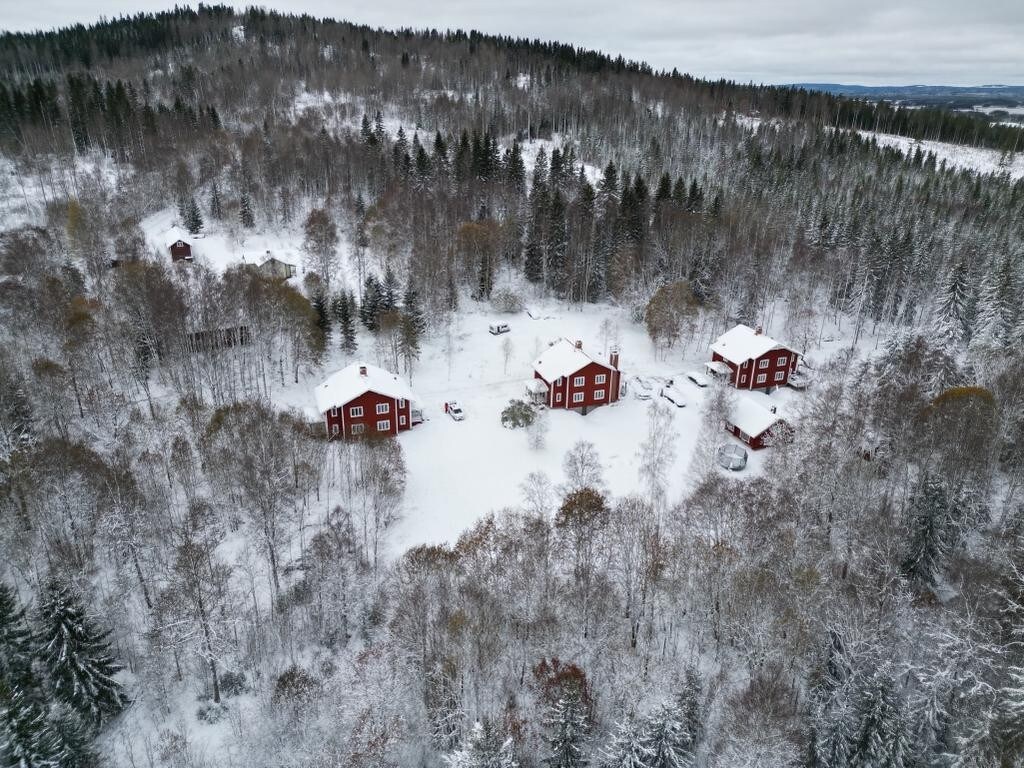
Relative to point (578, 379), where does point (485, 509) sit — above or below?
below

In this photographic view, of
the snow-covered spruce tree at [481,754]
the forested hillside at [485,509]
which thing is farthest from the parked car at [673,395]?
the snow-covered spruce tree at [481,754]

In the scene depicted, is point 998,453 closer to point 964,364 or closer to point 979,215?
point 964,364

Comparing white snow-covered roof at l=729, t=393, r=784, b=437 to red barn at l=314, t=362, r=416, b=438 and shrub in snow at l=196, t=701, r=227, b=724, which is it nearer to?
red barn at l=314, t=362, r=416, b=438


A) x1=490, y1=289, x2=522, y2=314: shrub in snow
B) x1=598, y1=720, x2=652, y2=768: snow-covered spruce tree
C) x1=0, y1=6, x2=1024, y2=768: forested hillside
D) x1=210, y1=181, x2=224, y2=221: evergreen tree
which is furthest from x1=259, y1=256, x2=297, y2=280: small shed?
x1=598, y1=720, x2=652, y2=768: snow-covered spruce tree

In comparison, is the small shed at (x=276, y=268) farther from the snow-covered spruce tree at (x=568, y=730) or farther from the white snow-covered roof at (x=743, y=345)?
the snow-covered spruce tree at (x=568, y=730)

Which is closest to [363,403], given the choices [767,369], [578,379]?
[578,379]

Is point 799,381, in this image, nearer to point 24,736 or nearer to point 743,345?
point 743,345

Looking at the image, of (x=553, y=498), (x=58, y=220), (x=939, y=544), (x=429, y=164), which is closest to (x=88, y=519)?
(x=553, y=498)

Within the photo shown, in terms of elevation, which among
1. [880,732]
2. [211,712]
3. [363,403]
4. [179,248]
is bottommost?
[211,712]
